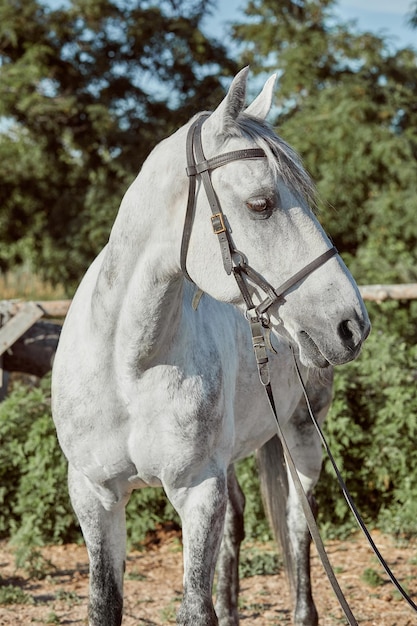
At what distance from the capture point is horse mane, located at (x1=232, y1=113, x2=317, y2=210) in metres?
2.40

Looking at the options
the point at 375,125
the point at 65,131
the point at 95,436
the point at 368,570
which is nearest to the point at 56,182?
the point at 65,131

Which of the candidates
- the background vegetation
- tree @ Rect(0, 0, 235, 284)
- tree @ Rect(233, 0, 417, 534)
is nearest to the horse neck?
tree @ Rect(233, 0, 417, 534)

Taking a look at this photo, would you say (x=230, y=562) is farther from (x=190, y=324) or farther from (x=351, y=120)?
(x=351, y=120)

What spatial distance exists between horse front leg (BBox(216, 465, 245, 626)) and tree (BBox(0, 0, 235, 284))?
7.41m

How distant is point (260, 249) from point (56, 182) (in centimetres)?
1051

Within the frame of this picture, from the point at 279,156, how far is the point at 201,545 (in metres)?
1.30

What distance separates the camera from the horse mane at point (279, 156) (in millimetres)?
2404

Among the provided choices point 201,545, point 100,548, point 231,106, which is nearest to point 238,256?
point 231,106

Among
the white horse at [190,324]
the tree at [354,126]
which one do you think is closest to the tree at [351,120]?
the tree at [354,126]

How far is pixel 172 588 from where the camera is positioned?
16.2 ft

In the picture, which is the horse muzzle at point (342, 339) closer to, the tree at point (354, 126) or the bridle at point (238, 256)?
the bridle at point (238, 256)

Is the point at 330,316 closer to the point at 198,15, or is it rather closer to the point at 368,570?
the point at 368,570

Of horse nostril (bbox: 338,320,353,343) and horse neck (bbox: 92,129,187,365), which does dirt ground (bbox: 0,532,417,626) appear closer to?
horse neck (bbox: 92,129,187,365)

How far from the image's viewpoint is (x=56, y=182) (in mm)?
12438
